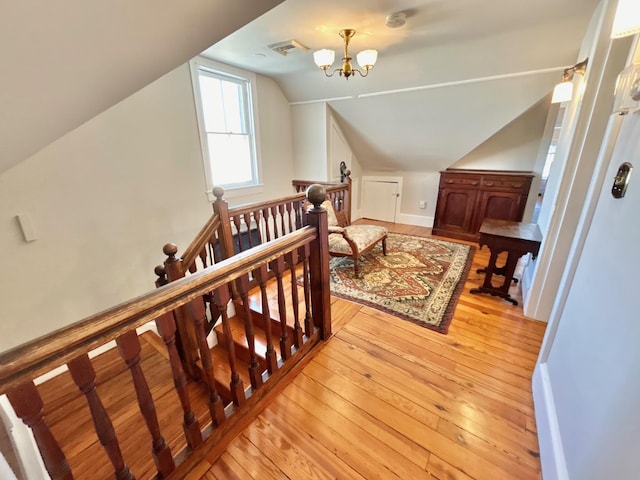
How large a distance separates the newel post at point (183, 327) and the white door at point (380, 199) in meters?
3.94

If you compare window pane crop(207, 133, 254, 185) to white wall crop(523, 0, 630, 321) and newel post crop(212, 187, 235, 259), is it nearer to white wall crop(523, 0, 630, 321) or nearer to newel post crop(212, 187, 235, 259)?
newel post crop(212, 187, 235, 259)

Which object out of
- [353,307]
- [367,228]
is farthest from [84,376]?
[367,228]

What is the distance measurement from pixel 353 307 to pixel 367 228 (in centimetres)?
119

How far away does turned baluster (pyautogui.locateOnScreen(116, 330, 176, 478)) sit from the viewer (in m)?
0.82

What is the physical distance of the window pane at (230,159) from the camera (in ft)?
11.2

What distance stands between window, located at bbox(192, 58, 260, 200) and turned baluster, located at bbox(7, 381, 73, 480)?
2.78 m

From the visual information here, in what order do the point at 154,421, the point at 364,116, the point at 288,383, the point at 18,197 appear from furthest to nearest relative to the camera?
the point at 364,116 < the point at 18,197 < the point at 288,383 < the point at 154,421

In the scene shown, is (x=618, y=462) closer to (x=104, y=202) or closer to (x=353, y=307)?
(x=353, y=307)

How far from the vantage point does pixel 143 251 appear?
263 cm

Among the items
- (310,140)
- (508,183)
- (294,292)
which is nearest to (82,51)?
(294,292)

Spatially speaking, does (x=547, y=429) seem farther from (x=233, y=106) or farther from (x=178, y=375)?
(x=233, y=106)

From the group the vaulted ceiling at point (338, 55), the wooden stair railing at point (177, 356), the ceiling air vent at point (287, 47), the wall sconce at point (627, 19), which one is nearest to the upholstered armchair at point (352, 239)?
the wooden stair railing at point (177, 356)

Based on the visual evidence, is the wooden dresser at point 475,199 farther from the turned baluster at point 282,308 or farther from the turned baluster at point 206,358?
the turned baluster at point 206,358

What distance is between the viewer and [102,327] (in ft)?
2.39
